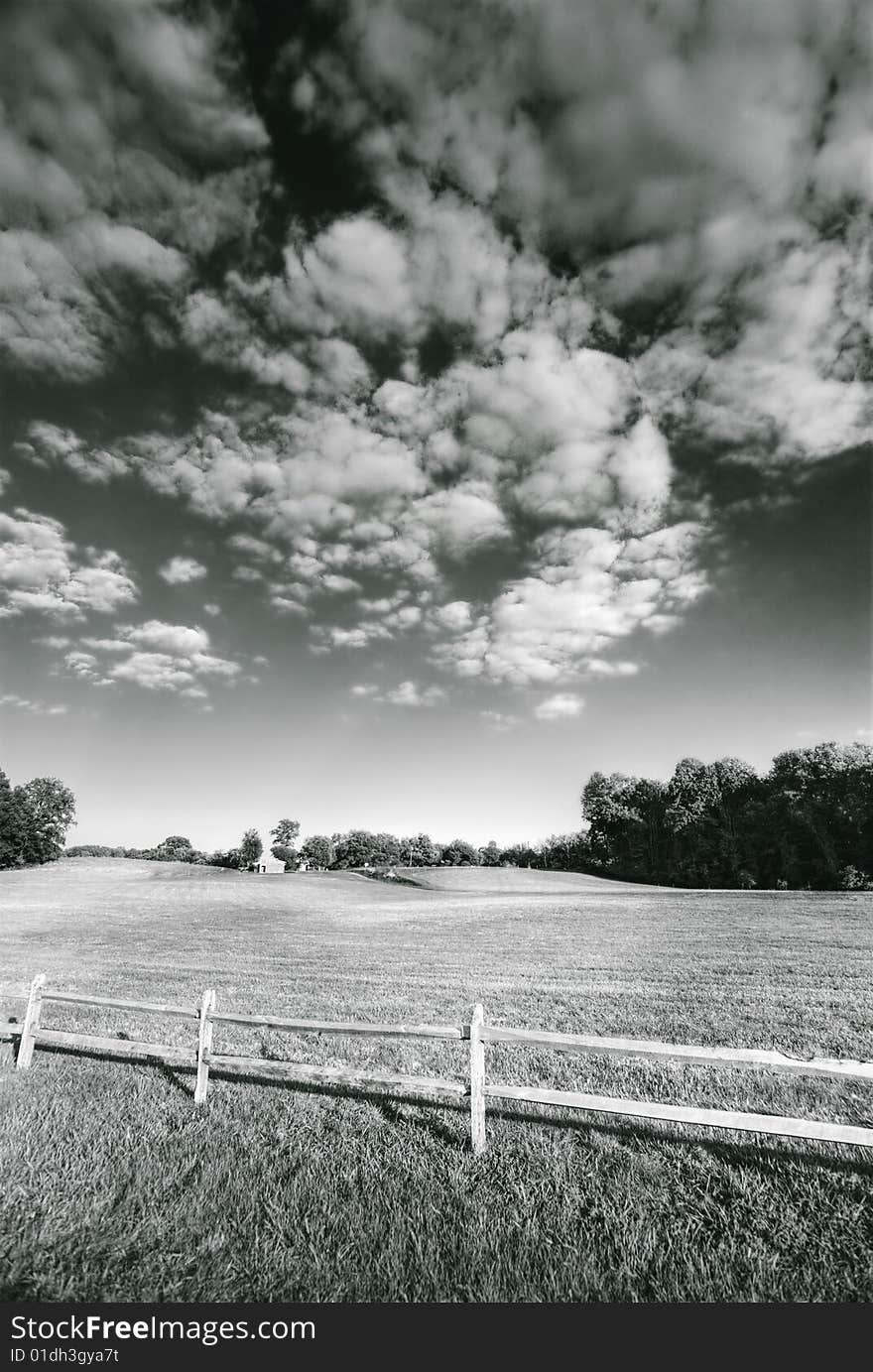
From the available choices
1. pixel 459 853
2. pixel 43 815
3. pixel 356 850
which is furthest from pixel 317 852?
pixel 43 815

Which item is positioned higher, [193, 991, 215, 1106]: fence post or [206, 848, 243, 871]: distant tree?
[193, 991, 215, 1106]: fence post

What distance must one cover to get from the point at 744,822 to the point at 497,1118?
87.5 meters

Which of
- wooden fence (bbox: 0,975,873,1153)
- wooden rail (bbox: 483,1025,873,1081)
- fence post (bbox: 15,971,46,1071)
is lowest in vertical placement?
fence post (bbox: 15,971,46,1071)

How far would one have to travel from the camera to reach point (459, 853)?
166m

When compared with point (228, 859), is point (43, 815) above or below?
above

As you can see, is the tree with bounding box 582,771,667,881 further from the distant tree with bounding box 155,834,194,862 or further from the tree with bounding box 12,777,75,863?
the distant tree with bounding box 155,834,194,862

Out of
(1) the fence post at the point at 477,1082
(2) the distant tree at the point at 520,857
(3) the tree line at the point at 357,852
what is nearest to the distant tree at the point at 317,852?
(3) the tree line at the point at 357,852

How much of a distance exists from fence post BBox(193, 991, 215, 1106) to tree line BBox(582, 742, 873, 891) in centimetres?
6912

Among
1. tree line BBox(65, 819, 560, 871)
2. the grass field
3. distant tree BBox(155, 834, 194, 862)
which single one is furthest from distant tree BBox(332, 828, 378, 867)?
the grass field

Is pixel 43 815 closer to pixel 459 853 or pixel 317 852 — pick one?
pixel 317 852

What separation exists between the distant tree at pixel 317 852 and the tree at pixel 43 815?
240 feet

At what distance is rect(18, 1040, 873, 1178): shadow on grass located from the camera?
5.95 m

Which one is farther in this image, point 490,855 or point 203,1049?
point 490,855

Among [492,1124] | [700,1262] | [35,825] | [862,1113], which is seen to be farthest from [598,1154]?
[35,825]
